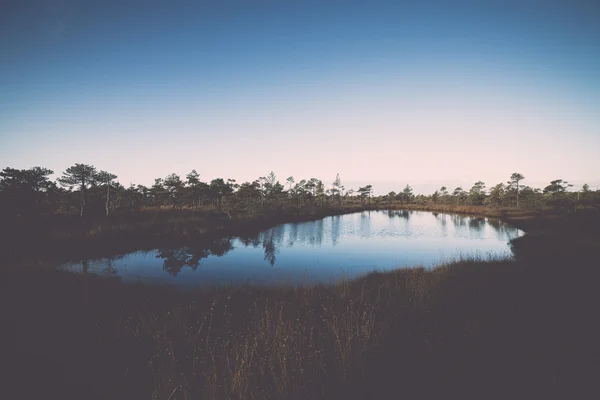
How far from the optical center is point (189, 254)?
17.1 meters

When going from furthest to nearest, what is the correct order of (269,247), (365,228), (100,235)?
1. (365,228)
2. (269,247)
3. (100,235)

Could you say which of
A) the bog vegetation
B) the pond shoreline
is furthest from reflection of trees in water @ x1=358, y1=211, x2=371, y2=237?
the bog vegetation

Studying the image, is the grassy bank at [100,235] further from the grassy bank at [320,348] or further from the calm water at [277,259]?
the grassy bank at [320,348]

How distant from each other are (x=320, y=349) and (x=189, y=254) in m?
15.8

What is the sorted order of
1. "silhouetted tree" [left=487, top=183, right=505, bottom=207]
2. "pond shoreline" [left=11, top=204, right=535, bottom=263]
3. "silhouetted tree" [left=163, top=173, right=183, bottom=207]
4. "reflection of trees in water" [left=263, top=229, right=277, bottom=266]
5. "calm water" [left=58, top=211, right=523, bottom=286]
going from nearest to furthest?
"calm water" [left=58, top=211, right=523, bottom=286] → "pond shoreline" [left=11, top=204, right=535, bottom=263] → "reflection of trees in water" [left=263, top=229, right=277, bottom=266] → "silhouetted tree" [left=163, top=173, right=183, bottom=207] → "silhouetted tree" [left=487, top=183, right=505, bottom=207]

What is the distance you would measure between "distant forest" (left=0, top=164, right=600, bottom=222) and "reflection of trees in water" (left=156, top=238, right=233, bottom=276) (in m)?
11.5

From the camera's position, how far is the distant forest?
18.9m

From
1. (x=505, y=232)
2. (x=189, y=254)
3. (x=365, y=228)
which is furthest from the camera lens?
(x=365, y=228)

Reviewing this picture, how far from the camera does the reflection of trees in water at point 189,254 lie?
14.2 meters

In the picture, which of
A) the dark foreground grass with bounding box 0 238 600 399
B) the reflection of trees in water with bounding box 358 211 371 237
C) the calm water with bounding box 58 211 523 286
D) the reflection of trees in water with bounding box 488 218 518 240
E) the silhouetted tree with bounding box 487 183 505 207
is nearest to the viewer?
the dark foreground grass with bounding box 0 238 600 399

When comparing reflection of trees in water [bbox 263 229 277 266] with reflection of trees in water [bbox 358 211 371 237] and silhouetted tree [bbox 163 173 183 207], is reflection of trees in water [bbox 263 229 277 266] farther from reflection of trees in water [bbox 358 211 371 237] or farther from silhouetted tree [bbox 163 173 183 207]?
silhouetted tree [bbox 163 173 183 207]


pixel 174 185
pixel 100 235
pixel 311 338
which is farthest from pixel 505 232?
pixel 174 185

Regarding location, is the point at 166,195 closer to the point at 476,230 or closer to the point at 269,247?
the point at 269,247

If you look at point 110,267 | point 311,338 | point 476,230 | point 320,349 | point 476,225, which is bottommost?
point 476,230
